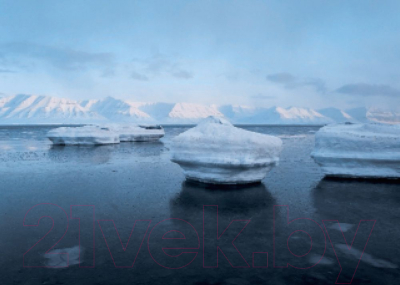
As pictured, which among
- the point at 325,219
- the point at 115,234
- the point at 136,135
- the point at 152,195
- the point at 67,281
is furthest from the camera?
the point at 136,135

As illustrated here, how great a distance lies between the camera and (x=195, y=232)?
5270 mm

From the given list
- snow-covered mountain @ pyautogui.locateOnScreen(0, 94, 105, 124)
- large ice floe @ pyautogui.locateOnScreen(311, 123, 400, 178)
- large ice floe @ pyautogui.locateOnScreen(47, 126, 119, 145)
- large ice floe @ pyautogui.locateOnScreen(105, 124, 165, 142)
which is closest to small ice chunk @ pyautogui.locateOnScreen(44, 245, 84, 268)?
large ice floe @ pyautogui.locateOnScreen(311, 123, 400, 178)

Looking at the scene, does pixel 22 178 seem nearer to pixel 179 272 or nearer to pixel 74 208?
pixel 74 208

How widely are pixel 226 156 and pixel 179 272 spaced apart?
16.8 feet

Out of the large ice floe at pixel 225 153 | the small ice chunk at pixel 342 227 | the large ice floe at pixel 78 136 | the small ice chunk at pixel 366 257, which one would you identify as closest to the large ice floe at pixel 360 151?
the large ice floe at pixel 225 153

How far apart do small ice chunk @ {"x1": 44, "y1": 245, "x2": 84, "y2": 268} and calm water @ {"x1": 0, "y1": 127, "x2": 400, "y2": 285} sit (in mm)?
27

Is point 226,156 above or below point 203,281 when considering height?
above

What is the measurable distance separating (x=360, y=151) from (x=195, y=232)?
708 cm

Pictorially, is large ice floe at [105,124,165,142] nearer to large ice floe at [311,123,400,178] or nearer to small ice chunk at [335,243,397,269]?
large ice floe at [311,123,400,178]

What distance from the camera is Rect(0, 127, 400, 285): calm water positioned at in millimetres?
3871

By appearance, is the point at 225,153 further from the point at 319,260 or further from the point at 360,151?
the point at 319,260

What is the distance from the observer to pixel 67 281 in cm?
365

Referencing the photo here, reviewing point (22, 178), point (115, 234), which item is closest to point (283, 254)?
point (115, 234)

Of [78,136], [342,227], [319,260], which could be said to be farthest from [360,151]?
[78,136]
